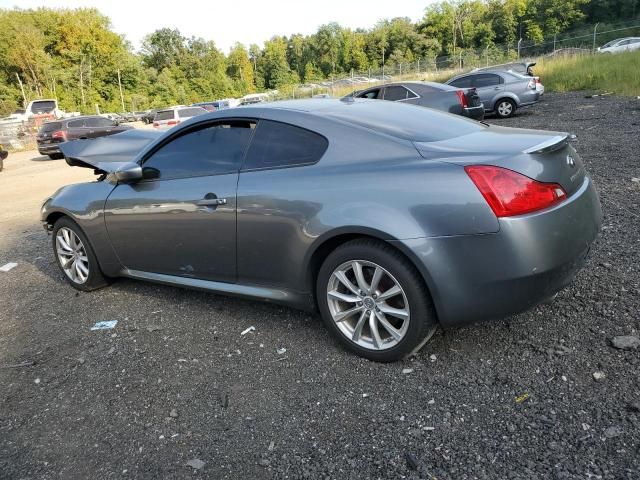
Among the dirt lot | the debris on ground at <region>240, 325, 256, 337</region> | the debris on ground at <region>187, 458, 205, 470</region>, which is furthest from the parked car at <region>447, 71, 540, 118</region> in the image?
the debris on ground at <region>187, 458, 205, 470</region>

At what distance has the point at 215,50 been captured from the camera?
297 ft

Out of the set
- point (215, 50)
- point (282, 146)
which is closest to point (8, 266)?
point (282, 146)

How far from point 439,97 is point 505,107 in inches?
180

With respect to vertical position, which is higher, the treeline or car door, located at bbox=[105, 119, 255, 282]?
the treeline

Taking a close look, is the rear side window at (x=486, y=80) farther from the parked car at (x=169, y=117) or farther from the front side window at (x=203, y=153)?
the front side window at (x=203, y=153)

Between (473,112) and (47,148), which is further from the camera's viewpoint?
(47,148)

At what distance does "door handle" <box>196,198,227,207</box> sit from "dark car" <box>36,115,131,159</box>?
18.4 metres

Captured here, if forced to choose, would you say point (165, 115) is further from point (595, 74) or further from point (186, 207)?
point (186, 207)

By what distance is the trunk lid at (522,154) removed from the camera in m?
2.60

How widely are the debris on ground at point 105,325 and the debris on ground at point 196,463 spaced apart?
6.05 ft

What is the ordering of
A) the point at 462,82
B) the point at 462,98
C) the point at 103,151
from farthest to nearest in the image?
the point at 462,82 → the point at 462,98 → the point at 103,151

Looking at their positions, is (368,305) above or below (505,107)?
below

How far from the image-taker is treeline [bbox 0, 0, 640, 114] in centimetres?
5862

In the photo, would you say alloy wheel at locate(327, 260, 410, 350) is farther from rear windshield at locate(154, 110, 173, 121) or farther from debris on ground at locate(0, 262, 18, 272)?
rear windshield at locate(154, 110, 173, 121)
